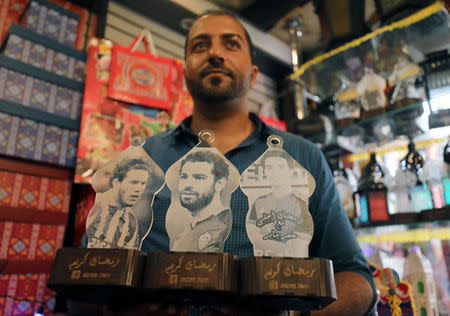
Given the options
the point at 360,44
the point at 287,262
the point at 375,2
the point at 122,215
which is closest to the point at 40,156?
the point at 122,215

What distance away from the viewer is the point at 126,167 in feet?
2.41

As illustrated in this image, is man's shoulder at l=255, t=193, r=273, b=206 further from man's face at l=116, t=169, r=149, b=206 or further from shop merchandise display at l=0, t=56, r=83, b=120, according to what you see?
shop merchandise display at l=0, t=56, r=83, b=120

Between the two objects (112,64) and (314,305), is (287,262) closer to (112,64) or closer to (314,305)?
(314,305)

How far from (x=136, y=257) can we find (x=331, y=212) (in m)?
0.63

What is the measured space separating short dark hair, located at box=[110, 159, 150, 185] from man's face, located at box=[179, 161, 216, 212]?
97 mm

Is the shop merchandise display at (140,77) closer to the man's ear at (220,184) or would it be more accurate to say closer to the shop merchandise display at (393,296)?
the man's ear at (220,184)

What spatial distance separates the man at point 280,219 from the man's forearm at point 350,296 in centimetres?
18

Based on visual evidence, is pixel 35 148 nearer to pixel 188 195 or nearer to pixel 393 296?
pixel 188 195

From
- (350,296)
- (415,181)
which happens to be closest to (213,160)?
(350,296)

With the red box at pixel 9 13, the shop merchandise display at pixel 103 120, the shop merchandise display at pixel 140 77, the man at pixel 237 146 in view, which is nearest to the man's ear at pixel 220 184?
the man at pixel 237 146

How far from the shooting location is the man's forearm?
755 millimetres

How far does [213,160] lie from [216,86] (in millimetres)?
524

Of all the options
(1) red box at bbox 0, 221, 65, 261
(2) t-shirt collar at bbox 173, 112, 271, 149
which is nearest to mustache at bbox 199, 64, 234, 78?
(2) t-shirt collar at bbox 173, 112, 271, 149

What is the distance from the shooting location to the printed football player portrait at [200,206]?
2.21ft
